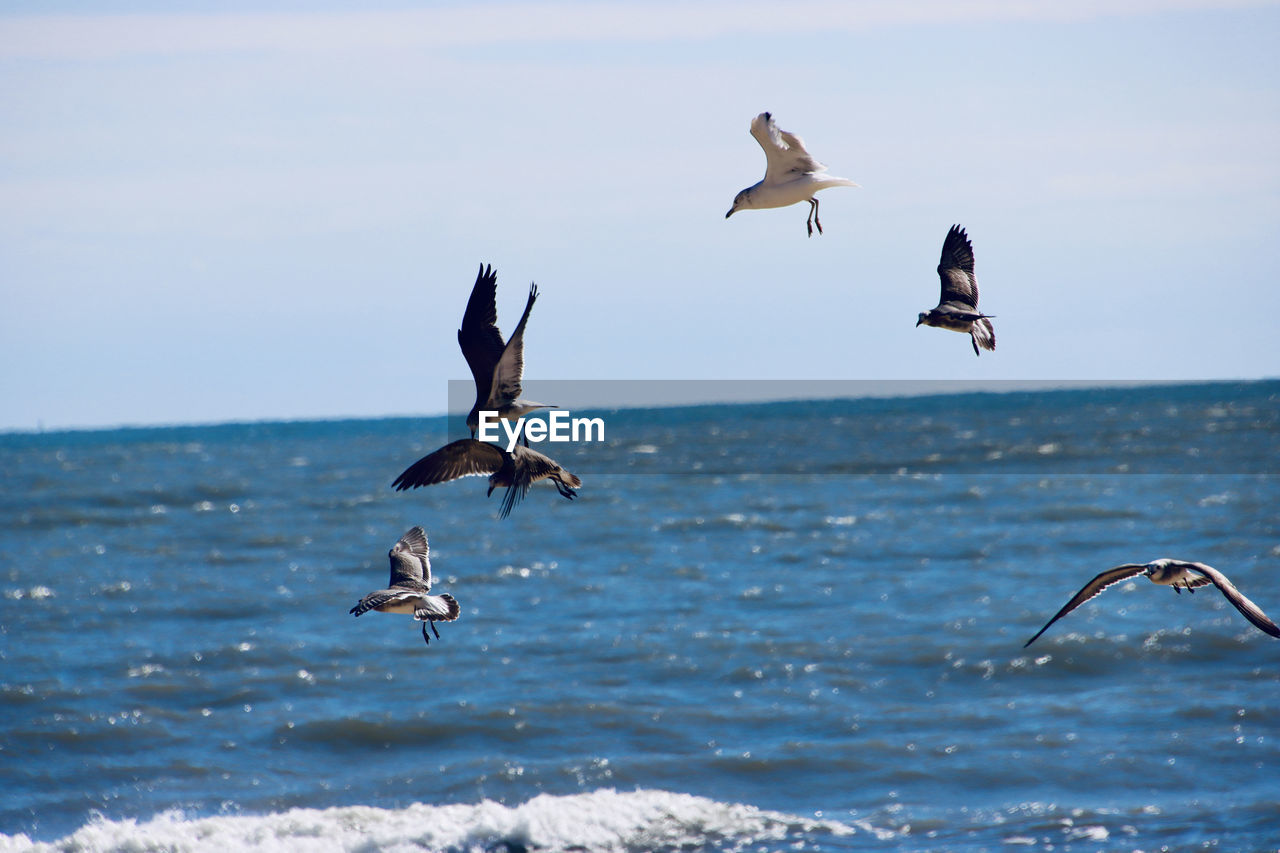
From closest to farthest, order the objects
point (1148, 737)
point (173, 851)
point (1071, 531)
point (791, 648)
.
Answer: point (173, 851)
point (1148, 737)
point (791, 648)
point (1071, 531)

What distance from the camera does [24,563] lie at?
118 feet

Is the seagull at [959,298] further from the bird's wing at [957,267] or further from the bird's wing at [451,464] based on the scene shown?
the bird's wing at [451,464]

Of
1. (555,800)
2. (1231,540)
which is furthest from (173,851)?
(1231,540)

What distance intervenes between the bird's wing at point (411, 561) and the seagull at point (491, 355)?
4.13 ft

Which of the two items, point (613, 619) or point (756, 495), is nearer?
point (613, 619)

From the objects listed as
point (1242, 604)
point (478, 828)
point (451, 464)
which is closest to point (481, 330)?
point (451, 464)

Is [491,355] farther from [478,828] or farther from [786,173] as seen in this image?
[478,828]

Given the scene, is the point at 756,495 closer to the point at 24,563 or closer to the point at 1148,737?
the point at 24,563

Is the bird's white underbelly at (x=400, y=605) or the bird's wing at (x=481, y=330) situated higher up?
the bird's wing at (x=481, y=330)

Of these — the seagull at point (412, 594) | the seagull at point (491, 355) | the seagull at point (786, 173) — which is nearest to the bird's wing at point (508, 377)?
the seagull at point (491, 355)

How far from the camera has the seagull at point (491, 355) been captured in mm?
7078

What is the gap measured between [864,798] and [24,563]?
2839 cm

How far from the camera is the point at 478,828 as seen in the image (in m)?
14.7

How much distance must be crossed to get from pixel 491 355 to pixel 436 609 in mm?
1499
